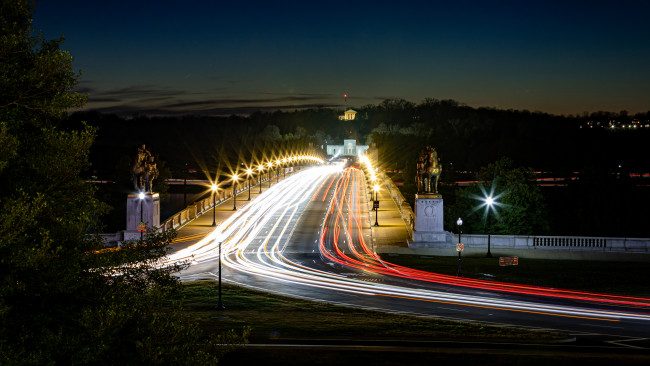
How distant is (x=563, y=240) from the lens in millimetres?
42500

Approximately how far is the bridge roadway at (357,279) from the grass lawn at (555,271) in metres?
1.89

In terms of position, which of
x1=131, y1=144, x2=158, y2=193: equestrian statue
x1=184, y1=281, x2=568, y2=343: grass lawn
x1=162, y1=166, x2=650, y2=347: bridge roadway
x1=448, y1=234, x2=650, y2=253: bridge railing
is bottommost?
x1=184, y1=281, x2=568, y2=343: grass lawn

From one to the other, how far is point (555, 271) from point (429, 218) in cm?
1086

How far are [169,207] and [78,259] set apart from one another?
8302 cm

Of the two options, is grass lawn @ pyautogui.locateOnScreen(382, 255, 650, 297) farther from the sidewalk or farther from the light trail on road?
the sidewalk

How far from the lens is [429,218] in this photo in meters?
44.8

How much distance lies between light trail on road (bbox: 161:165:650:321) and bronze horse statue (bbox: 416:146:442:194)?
6.45 m

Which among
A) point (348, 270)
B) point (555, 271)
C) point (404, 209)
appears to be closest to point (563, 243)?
point (555, 271)

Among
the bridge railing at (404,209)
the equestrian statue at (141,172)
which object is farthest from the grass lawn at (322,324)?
the bridge railing at (404,209)

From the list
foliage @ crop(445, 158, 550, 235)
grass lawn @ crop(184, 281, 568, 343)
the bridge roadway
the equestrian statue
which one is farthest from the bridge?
foliage @ crop(445, 158, 550, 235)

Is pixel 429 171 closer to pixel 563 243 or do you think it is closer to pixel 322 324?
pixel 563 243

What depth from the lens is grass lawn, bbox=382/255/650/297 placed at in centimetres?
3192

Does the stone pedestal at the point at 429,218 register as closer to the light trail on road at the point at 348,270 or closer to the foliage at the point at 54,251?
the light trail on road at the point at 348,270

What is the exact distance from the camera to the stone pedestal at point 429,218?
44594mm
